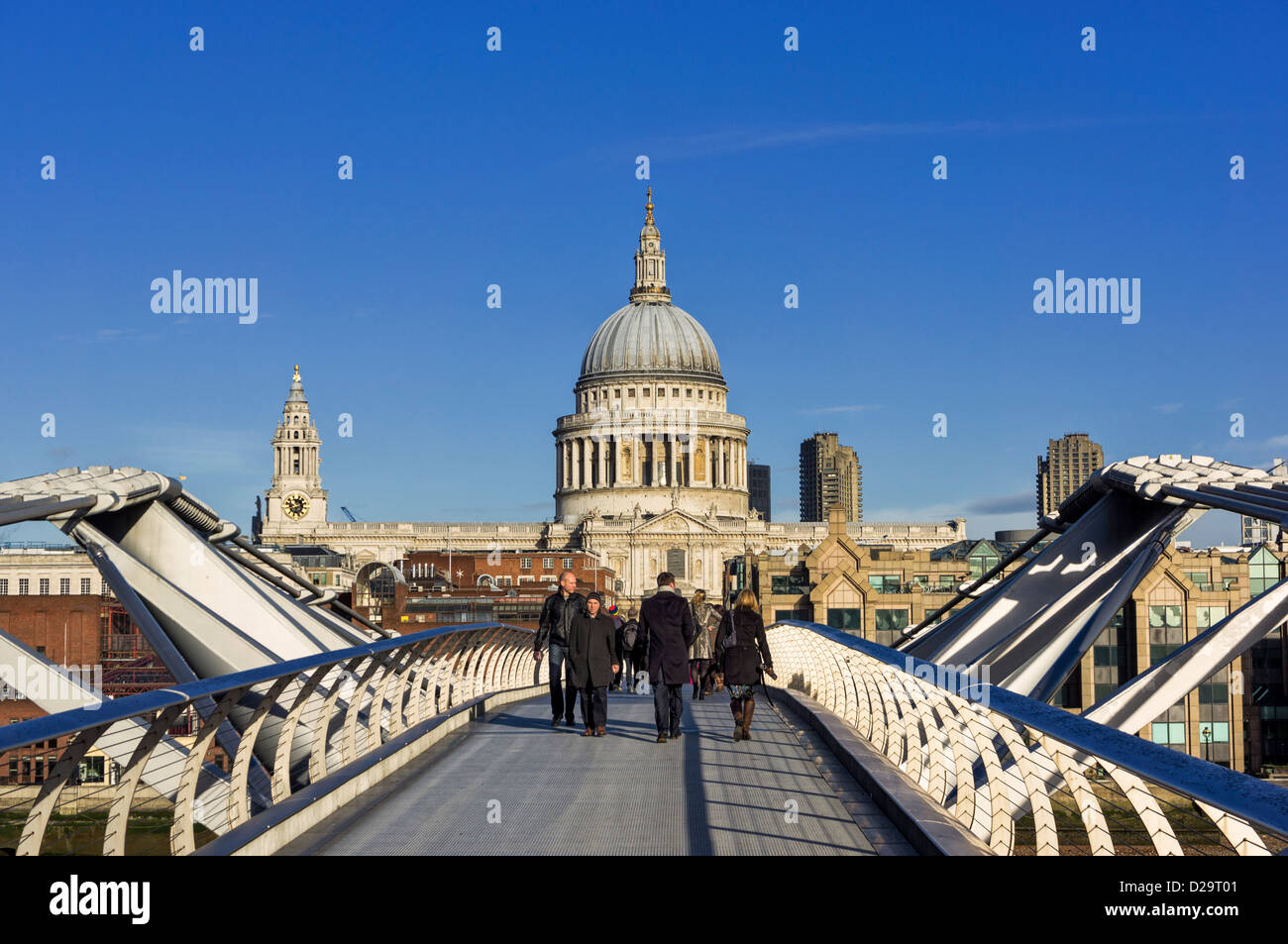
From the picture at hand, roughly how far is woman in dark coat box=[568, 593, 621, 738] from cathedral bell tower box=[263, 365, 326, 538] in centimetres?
16781

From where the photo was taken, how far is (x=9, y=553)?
5517 inches

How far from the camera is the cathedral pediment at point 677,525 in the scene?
16700 centimetres

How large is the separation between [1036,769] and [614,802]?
188 inches

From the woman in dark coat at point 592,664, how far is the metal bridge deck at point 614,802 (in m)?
0.41

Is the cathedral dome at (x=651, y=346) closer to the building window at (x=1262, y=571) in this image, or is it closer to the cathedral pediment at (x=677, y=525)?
the cathedral pediment at (x=677, y=525)

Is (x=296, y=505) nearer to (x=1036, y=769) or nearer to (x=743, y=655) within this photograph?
(x=743, y=655)

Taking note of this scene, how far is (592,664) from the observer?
1925cm

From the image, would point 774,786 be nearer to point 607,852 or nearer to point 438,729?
point 607,852

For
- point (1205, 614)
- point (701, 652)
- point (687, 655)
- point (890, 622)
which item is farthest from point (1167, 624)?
point (687, 655)

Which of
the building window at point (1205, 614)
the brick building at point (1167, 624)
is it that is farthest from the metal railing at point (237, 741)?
the building window at point (1205, 614)

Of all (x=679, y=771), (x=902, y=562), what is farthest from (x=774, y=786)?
(x=902, y=562)

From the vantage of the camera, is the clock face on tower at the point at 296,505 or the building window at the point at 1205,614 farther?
the clock face on tower at the point at 296,505

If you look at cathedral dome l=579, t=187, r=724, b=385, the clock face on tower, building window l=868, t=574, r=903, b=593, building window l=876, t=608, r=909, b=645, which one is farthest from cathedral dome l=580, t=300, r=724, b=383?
building window l=876, t=608, r=909, b=645
